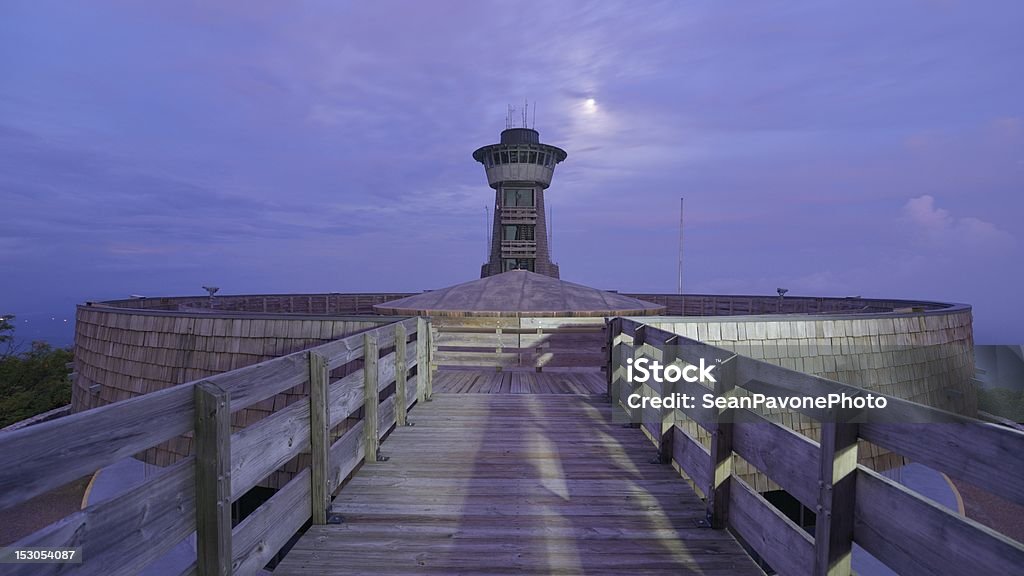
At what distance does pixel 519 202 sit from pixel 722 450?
104 feet

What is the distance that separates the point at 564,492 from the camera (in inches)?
171

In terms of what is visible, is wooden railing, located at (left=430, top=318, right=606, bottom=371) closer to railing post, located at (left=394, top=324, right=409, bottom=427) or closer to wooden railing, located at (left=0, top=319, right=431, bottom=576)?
railing post, located at (left=394, top=324, right=409, bottom=427)

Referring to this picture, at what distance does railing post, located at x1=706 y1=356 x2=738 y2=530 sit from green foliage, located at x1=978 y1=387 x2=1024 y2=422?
61.7ft

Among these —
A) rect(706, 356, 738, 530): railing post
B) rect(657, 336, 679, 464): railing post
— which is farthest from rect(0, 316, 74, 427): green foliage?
rect(706, 356, 738, 530): railing post

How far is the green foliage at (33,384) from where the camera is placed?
64.5 feet

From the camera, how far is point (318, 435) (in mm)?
3680

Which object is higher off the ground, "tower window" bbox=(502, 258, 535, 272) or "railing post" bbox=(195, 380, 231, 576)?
"tower window" bbox=(502, 258, 535, 272)

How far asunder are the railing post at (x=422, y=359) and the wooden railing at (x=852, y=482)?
4639 millimetres

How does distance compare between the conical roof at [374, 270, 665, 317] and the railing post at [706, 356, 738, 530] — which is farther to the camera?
the conical roof at [374, 270, 665, 317]

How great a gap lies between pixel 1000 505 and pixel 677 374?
12896 mm

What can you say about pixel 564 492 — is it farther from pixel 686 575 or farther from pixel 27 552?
pixel 27 552

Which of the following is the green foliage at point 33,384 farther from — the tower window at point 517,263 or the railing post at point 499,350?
the tower window at point 517,263

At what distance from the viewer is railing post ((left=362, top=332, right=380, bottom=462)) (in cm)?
475

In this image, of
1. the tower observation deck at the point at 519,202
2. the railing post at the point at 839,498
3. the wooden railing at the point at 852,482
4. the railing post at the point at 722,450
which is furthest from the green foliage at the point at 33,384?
the railing post at the point at 839,498
